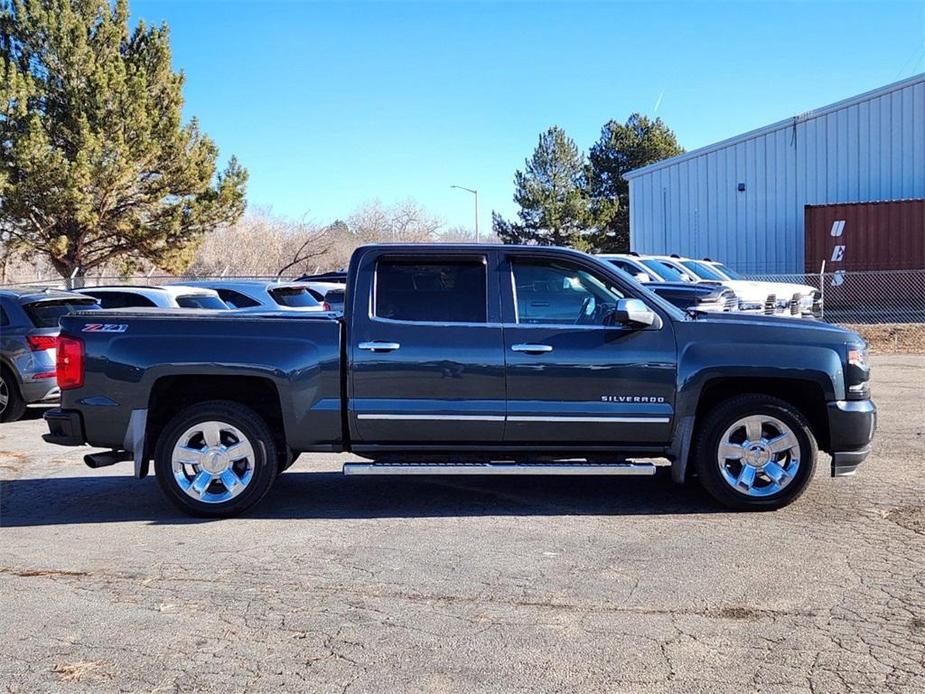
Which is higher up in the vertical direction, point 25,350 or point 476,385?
point 25,350

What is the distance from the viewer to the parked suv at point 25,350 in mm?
10562

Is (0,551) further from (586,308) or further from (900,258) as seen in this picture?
(900,258)

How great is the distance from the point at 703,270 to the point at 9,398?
12.9 m

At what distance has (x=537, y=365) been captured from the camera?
6281mm

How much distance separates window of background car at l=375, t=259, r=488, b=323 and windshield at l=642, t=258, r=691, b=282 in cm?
1057

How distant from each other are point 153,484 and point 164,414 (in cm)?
116

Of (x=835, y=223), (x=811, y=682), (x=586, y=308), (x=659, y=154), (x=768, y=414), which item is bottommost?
(x=811, y=682)

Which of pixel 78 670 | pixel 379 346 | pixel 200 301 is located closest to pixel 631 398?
pixel 379 346

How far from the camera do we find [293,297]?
15.0m

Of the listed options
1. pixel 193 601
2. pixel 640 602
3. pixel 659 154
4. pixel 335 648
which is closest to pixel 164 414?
pixel 193 601

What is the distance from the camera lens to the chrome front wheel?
6359 mm

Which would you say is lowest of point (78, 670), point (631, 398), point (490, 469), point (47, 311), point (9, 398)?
point (78, 670)

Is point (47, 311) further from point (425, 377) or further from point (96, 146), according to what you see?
point (96, 146)

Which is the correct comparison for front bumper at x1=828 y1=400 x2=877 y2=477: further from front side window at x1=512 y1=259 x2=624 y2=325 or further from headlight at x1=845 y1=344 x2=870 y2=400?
front side window at x1=512 y1=259 x2=624 y2=325
